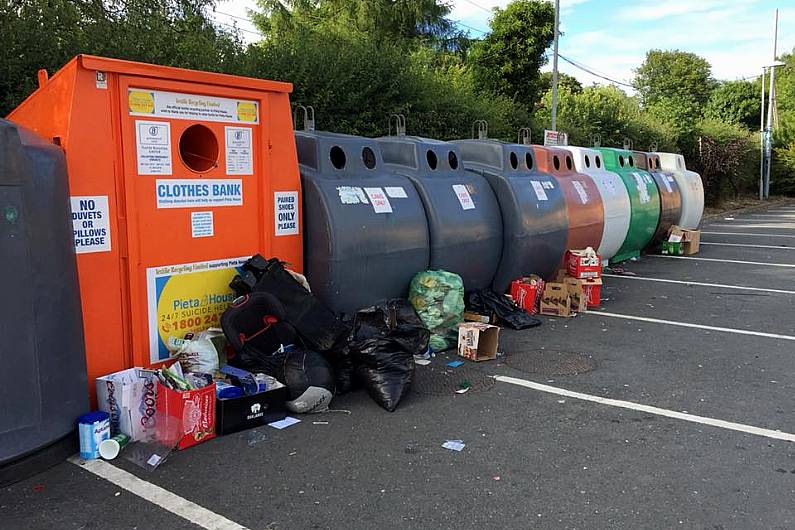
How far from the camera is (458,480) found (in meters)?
3.14

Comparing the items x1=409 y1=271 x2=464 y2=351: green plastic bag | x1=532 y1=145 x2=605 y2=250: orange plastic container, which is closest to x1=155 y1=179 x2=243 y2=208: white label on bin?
x1=409 y1=271 x2=464 y2=351: green plastic bag

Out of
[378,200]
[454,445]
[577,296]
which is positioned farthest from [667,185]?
[454,445]

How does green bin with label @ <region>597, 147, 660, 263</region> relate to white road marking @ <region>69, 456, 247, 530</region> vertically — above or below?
above

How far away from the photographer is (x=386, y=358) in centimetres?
418

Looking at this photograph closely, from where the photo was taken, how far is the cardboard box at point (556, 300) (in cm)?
663

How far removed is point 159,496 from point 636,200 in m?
8.58

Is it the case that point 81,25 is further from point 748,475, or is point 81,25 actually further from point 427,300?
point 748,475

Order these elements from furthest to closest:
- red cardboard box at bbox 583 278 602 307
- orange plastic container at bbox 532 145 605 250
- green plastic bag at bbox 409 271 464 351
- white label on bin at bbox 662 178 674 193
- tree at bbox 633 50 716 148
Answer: tree at bbox 633 50 716 148, white label on bin at bbox 662 178 674 193, orange plastic container at bbox 532 145 605 250, red cardboard box at bbox 583 278 602 307, green plastic bag at bbox 409 271 464 351

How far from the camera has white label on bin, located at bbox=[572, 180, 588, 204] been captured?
8.13m

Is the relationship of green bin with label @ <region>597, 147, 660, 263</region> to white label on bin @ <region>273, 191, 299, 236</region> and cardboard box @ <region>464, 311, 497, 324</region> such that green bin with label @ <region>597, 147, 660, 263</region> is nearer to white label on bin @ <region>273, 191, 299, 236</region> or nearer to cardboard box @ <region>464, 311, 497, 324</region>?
cardboard box @ <region>464, 311, 497, 324</region>

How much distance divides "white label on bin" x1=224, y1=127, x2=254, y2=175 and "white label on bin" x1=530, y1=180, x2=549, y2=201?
3674 millimetres

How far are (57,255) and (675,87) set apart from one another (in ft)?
161

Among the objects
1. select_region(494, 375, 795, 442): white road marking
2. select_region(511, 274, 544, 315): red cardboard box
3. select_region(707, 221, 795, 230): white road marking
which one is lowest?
select_region(494, 375, 795, 442): white road marking

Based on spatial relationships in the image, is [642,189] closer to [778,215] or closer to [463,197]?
[463,197]
